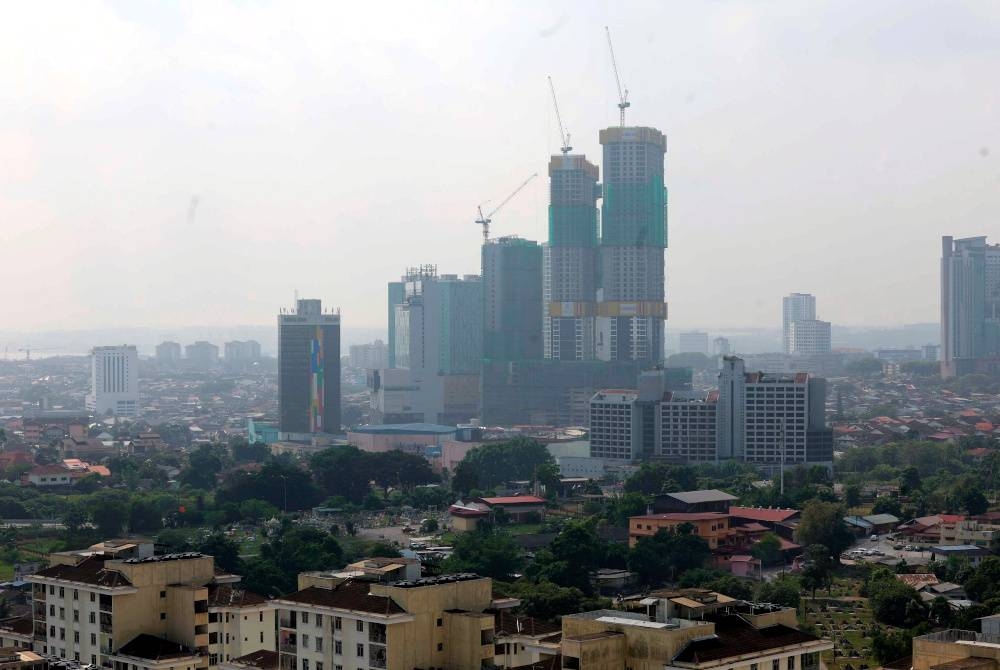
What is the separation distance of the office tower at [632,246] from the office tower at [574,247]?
79cm

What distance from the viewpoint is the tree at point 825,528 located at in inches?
1422

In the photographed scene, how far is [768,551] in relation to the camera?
3600 centimetres

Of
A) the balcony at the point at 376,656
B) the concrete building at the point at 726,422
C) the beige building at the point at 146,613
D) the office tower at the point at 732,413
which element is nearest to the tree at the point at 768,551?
the beige building at the point at 146,613

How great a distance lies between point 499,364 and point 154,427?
18.4 meters

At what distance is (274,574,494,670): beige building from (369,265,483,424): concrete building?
226 feet

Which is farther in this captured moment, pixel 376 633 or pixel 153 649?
pixel 153 649

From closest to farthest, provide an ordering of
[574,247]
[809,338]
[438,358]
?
1. [574,247]
2. [438,358]
3. [809,338]

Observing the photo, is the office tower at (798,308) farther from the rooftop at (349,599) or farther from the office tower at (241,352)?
the rooftop at (349,599)

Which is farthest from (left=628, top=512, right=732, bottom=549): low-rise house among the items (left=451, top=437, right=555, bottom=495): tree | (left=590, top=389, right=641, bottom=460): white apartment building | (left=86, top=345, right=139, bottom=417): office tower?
(left=86, top=345, right=139, bottom=417): office tower

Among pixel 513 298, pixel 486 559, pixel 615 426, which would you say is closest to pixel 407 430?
pixel 615 426

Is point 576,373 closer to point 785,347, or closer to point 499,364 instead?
point 499,364

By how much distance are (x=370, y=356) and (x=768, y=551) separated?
116237mm

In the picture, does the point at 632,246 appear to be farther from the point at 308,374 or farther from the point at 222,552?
the point at 222,552

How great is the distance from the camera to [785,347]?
147 meters
